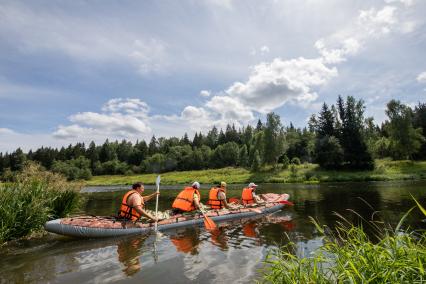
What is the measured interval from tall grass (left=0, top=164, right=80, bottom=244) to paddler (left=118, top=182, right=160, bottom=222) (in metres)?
2.22

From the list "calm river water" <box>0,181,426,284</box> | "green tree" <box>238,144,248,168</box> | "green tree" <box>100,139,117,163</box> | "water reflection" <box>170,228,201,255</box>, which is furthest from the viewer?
"green tree" <box>100,139,117,163</box>

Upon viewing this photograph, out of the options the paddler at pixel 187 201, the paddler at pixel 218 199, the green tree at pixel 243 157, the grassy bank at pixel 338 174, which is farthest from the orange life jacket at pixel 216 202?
the green tree at pixel 243 157

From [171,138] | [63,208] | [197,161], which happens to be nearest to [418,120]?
[197,161]

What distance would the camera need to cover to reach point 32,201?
1028cm

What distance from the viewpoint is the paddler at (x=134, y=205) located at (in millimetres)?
11547

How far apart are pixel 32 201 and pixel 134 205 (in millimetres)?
3382

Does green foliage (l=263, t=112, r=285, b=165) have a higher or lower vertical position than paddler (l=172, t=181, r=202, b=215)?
higher

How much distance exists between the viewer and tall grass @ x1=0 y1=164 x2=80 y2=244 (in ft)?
31.6

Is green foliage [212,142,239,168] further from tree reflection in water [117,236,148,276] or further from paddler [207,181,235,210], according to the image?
tree reflection in water [117,236,148,276]

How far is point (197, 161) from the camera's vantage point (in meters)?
97.9

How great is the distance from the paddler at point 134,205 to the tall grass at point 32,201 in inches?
87.3

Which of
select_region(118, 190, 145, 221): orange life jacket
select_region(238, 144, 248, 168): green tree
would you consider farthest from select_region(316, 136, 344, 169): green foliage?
select_region(118, 190, 145, 221): orange life jacket

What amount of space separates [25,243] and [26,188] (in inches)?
71.7

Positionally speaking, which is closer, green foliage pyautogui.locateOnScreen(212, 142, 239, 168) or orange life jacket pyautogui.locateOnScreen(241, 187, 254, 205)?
orange life jacket pyautogui.locateOnScreen(241, 187, 254, 205)
